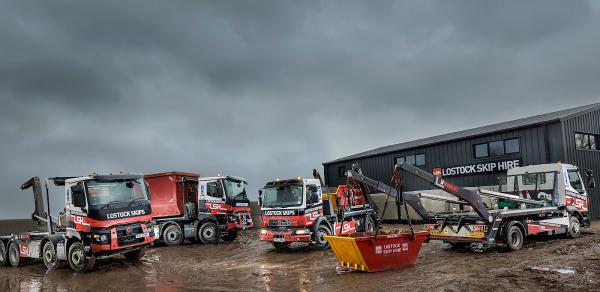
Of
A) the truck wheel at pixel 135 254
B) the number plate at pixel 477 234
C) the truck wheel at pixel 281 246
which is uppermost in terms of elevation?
the number plate at pixel 477 234

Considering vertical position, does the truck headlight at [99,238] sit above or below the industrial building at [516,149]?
below

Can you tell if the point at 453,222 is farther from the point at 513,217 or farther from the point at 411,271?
the point at 411,271

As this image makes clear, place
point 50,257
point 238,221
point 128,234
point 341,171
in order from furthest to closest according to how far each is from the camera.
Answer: point 341,171 → point 238,221 → point 50,257 → point 128,234

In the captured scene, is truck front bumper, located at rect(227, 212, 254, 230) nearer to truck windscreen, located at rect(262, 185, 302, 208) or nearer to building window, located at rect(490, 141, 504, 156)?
truck windscreen, located at rect(262, 185, 302, 208)

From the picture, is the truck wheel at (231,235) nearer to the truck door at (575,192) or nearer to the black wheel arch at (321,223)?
the black wheel arch at (321,223)

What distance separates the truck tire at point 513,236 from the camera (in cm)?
1256

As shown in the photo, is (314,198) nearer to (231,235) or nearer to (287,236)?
(287,236)

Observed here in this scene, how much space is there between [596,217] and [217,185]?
57.2 ft

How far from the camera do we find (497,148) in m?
22.8

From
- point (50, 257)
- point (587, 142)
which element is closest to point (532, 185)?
point (587, 142)

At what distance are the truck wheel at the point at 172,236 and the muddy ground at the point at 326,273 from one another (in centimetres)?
345

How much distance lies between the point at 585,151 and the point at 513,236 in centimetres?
1184

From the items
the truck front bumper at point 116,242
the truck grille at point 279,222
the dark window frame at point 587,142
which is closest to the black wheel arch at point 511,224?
the truck grille at point 279,222

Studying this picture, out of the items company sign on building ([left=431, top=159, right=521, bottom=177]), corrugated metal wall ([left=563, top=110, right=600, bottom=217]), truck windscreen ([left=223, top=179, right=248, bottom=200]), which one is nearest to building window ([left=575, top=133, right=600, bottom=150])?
corrugated metal wall ([left=563, top=110, right=600, bottom=217])
